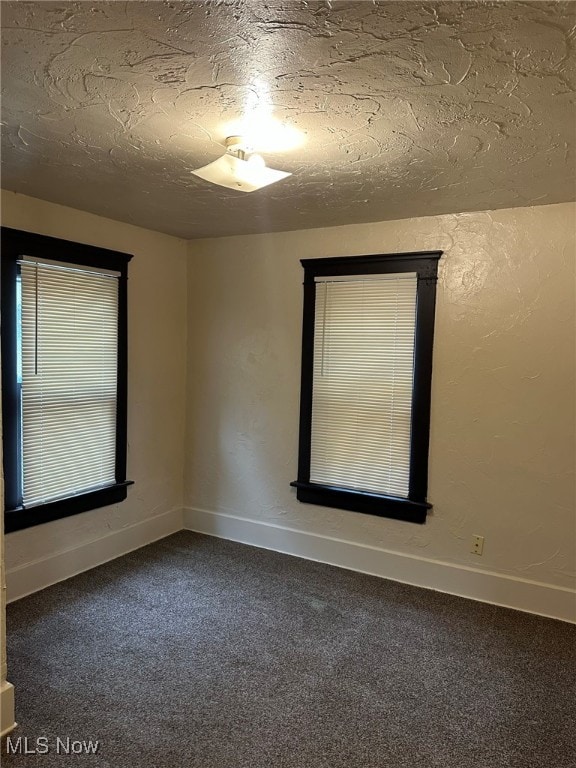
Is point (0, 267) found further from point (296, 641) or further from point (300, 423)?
point (296, 641)

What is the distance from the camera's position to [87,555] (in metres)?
3.32

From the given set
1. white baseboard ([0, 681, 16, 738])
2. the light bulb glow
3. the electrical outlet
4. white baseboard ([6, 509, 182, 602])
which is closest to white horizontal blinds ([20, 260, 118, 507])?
white baseboard ([6, 509, 182, 602])

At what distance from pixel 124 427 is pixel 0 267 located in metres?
1.30

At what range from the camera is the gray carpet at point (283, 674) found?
1.89 m

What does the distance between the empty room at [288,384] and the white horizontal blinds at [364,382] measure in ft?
0.07

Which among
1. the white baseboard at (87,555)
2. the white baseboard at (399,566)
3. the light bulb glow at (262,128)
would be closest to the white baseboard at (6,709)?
the white baseboard at (87,555)

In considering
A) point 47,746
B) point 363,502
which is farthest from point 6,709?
point 363,502

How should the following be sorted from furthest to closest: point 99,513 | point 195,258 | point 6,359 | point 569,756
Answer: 1. point 195,258
2. point 99,513
3. point 6,359
4. point 569,756

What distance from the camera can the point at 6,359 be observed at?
2.78 meters

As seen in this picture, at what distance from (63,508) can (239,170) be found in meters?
2.34

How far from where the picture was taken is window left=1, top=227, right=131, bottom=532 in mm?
2836

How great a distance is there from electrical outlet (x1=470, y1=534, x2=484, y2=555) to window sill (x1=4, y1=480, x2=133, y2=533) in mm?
2330

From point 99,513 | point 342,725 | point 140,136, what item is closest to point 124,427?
point 99,513

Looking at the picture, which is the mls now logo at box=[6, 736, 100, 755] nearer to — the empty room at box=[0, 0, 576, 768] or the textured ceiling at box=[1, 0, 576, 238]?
the empty room at box=[0, 0, 576, 768]
